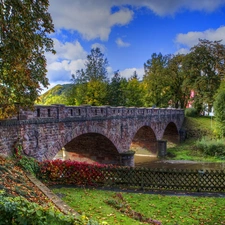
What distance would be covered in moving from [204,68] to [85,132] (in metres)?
29.3

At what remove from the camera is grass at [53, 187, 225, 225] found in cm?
779

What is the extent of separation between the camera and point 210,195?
1196 cm

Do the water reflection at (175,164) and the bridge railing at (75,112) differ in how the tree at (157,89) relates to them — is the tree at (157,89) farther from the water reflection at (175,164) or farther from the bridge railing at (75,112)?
the bridge railing at (75,112)

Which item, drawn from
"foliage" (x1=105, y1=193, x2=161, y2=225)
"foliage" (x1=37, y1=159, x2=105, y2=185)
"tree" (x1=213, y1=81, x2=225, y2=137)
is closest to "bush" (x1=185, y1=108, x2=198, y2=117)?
"tree" (x1=213, y1=81, x2=225, y2=137)

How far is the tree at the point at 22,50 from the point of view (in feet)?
25.4

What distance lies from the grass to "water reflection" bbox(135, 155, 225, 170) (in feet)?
42.4

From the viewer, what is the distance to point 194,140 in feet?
116

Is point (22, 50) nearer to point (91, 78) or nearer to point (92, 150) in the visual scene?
point (92, 150)

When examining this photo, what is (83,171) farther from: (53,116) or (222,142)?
Answer: (222,142)

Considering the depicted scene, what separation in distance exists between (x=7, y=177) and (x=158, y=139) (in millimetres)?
23822

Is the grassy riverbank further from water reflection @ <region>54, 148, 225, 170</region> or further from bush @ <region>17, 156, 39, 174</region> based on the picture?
bush @ <region>17, 156, 39, 174</region>

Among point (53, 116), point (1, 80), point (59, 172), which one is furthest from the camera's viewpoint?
point (53, 116)

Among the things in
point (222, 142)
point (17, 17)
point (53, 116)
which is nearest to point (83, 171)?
point (53, 116)

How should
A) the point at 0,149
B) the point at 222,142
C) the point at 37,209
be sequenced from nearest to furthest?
the point at 37,209, the point at 0,149, the point at 222,142
